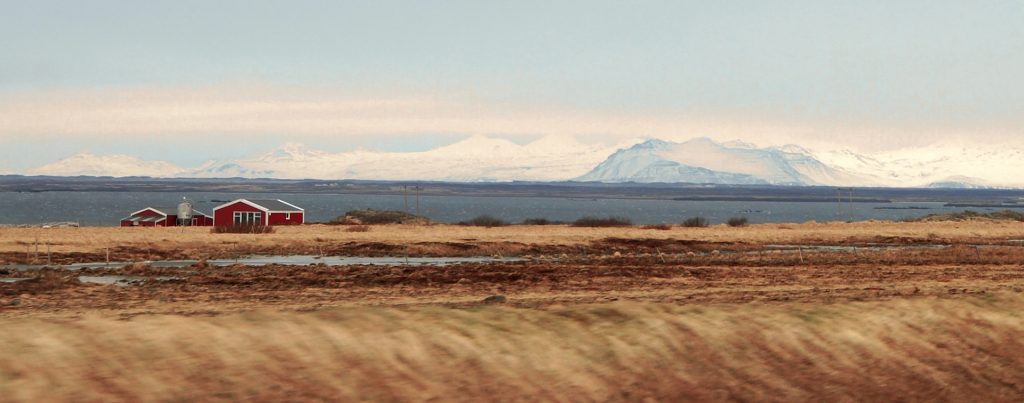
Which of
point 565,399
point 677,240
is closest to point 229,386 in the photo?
point 565,399

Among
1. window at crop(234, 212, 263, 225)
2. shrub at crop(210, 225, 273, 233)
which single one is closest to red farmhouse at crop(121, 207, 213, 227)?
window at crop(234, 212, 263, 225)

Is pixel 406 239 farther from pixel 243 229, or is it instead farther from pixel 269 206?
pixel 269 206

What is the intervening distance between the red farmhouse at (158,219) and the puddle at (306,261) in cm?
4846

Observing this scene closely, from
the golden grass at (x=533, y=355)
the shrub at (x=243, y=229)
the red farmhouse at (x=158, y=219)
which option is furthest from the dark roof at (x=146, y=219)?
the golden grass at (x=533, y=355)

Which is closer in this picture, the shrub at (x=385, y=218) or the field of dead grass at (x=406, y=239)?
the field of dead grass at (x=406, y=239)

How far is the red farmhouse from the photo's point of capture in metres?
106

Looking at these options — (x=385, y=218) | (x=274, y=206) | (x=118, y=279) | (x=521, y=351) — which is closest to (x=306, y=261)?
(x=118, y=279)

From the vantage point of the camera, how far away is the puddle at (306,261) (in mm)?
52875

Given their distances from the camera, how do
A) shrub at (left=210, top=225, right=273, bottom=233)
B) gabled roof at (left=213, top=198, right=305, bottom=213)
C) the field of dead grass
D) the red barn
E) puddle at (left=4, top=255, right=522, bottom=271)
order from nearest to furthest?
puddle at (left=4, top=255, right=522, bottom=271)
the field of dead grass
shrub at (left=210, top=225, right=273, bottom=233)
the red barn
gabled roof at (left=213, top=198, right=305, bottom=213)

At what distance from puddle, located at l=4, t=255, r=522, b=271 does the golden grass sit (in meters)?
37.3

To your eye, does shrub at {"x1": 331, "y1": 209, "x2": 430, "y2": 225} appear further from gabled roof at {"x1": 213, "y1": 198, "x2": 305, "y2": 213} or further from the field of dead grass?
the field of dead grass

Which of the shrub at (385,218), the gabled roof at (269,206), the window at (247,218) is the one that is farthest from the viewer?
the shrub at (385,218)

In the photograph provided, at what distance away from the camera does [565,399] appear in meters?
15.0

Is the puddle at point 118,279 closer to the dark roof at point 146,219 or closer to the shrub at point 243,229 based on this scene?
the shrub at point 243,229
